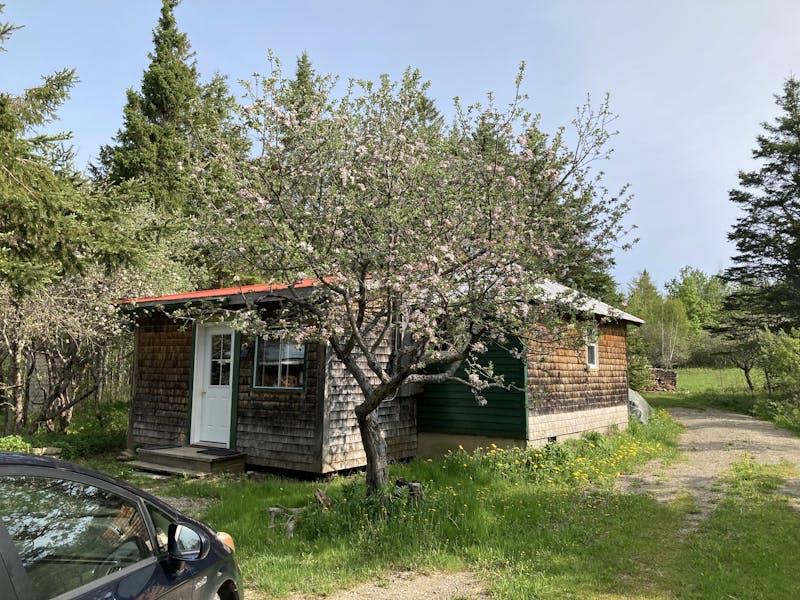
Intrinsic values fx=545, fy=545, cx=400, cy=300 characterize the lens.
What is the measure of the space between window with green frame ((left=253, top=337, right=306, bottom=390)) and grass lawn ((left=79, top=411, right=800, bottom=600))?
1988 mm

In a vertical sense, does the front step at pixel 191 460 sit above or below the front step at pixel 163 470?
above

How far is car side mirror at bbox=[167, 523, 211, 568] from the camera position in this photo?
99.4 inches

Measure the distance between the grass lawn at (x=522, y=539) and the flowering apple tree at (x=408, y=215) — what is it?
0.90m

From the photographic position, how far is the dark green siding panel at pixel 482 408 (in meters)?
10.4

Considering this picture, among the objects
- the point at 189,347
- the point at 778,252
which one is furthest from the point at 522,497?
the point at 778,252

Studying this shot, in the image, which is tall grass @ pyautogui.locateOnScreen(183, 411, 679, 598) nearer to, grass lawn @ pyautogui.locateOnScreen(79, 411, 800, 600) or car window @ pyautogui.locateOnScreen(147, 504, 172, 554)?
grass lawn @ pyautogui.locateOnScreen(79, 411, 800, 600)

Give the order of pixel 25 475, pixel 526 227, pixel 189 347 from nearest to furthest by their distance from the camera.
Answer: pixel 25 475 < pixel 526 227 < pixel 189 347

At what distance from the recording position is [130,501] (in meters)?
2.56

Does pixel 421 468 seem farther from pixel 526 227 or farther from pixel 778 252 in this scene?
pixel 778 252

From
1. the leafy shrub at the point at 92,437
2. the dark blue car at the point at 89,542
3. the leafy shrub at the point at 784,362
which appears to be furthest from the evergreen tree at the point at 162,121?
the leafy shrub at the point at 784,362

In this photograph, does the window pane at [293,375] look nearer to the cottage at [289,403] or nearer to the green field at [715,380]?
the cottage at [289,403]

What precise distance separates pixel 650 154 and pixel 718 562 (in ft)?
23.0

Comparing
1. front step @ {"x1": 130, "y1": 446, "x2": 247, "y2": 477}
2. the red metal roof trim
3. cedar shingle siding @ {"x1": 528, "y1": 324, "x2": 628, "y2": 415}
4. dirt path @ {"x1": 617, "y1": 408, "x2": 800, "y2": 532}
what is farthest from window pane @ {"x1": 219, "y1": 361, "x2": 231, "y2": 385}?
dirt path @ {"x1": 617, "y1": 408, "x2": 800, "y2": 532}

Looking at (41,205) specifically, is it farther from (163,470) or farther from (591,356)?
(591,356)
